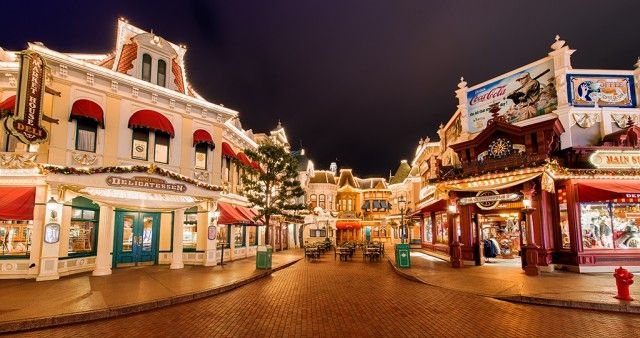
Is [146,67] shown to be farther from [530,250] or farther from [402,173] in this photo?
[402,173]

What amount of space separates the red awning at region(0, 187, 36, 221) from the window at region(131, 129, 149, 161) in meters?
4.07

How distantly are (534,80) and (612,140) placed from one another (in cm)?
465

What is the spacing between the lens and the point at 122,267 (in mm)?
16953

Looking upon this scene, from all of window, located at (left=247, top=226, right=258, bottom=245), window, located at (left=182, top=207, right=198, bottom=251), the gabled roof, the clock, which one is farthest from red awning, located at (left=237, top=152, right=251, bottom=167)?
the gabled roof

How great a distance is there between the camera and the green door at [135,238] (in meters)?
17.2

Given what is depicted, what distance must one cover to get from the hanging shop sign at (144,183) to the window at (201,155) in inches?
126

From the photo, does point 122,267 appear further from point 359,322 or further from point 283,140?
point 283,140

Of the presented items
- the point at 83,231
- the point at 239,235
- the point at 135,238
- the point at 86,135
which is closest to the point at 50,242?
the point at 83,231

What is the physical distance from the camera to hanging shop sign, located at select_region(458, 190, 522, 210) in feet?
53.8

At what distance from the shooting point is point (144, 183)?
48.8 ft

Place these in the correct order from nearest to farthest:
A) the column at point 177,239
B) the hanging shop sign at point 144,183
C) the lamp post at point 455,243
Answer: the hanging shop sign at point 144,183, the column at point 177,239, the lamp post at point 455,243

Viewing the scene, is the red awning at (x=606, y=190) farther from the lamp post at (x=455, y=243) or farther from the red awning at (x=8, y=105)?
the red awning at (x=8, y=105)

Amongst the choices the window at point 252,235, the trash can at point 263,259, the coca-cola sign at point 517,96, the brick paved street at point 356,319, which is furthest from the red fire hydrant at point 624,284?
the window at point 252,235

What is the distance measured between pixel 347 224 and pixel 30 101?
39459mm
